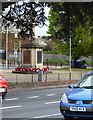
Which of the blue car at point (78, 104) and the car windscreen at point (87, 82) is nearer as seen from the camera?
the blue car at point (78, 104)

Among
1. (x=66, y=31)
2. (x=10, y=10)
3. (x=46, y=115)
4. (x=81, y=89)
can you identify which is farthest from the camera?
(x=10, y=10)

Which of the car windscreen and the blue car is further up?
the car windscreen

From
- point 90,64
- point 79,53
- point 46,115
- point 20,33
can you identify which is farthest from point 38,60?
point 46,115

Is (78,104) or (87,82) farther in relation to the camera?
(87,82)

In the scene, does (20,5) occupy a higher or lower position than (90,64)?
higher

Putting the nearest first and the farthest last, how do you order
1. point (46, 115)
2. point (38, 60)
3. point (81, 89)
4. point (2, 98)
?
point (81, 89)
point (46, 115)
point (2, 98)
point (38, 60)

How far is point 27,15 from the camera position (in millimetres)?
27062

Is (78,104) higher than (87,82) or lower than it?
lower

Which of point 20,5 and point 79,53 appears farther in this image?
point 79,53

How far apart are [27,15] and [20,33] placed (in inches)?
55.7

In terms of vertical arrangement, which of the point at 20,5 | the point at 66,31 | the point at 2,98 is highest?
the point at 20,5

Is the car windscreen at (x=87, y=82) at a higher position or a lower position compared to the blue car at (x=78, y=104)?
higher

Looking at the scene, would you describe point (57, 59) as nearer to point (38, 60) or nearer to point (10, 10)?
point (38, 60)

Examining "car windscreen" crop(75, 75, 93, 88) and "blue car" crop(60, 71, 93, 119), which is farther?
"car windscreen" crop(75, 75, 93, 88)
